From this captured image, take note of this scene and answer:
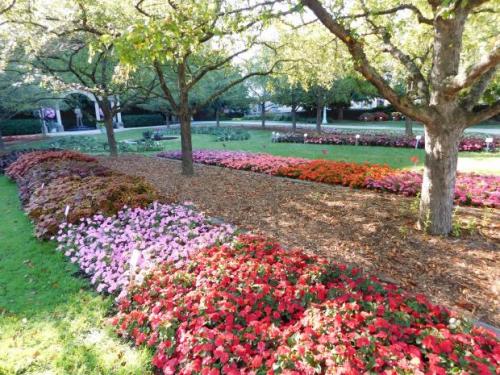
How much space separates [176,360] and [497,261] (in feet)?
12.1

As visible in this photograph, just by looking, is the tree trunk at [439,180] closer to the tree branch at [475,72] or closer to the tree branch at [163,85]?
the tree branch at [475,72]

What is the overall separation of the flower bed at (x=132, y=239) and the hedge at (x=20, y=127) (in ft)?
91.4

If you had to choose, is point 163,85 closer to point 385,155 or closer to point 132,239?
point 132,239

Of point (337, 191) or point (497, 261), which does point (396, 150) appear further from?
point (497, 261)

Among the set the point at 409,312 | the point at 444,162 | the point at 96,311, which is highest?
the point at 444,162

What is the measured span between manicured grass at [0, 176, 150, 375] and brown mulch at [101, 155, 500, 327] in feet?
8.24

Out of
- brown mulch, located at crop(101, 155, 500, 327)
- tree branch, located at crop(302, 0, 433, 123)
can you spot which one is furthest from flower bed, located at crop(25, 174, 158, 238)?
tree branch, located at crop(302, 0, 433, 123)

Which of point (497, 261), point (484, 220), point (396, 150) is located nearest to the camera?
point (497, 261)

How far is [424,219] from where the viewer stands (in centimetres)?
479

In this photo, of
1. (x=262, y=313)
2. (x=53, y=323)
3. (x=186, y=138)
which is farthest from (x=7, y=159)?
(x=262, y=313)

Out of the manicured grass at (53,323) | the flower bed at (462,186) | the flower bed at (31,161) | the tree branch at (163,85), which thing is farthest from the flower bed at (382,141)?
the manicured grass at (53,323)

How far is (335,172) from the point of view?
838cm

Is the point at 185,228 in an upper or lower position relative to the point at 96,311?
upper

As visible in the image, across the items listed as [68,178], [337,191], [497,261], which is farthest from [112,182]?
[497,261]
